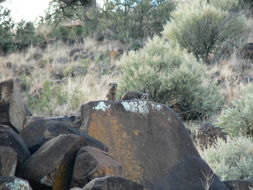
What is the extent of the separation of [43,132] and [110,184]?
1645mm

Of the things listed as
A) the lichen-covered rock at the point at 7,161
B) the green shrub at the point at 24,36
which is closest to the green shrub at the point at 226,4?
the green shrub at the point at 24,36

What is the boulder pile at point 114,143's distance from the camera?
12.5ft

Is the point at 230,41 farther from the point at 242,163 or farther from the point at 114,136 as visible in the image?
the point at 114,136

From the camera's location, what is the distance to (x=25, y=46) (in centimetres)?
2069

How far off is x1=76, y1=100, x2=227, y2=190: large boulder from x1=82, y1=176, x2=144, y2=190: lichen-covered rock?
130 cm

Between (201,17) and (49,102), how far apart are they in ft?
25.4

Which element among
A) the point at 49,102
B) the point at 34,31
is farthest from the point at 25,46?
the point at 49,102

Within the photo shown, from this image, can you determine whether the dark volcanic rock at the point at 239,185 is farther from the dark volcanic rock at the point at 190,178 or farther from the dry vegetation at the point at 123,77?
the dry vegetation at the point at 123,77

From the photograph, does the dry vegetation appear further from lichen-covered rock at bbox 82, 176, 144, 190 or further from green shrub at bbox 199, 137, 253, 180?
lichen-covered rock at bbox 82, 176, 144, 190

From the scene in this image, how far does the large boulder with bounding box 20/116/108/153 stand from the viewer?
431cm

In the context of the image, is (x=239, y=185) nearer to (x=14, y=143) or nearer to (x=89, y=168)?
(x=89, y=168)

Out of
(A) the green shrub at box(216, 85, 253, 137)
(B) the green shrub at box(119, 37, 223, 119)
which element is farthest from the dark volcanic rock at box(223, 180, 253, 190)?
(B) the green shrub at box(119, 37, 223, 119)

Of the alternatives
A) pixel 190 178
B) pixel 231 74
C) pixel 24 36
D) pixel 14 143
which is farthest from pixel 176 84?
pixel 24 36

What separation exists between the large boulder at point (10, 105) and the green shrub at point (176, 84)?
644cm
